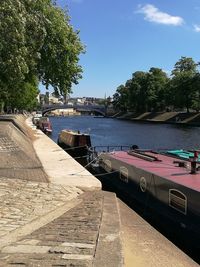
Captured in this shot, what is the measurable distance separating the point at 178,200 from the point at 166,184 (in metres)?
0.82

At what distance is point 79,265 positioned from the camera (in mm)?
6715

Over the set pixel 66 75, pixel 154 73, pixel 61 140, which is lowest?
pixel 61 140

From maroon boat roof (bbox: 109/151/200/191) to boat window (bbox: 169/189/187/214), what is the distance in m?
0.30

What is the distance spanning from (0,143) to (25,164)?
4201 millimetres

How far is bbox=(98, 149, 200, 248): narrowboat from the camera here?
11.4 meters

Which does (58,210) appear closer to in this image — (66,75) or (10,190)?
(10,190)

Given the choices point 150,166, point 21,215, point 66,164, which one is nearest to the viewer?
point 21,215

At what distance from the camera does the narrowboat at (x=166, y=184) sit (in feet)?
37.3

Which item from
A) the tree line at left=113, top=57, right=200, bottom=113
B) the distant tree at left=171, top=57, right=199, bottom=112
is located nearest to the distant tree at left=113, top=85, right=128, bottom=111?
the tree line at left=113, top=57, right=200, bottom=113

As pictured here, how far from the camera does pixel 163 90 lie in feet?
471

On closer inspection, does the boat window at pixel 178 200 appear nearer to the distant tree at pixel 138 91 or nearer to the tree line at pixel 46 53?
the tree line at pixel 46 53

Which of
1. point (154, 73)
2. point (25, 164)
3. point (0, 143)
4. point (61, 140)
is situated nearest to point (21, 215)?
point (25, 164)

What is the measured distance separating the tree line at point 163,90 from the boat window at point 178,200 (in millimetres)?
107343

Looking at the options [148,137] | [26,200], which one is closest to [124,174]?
[26,200]
